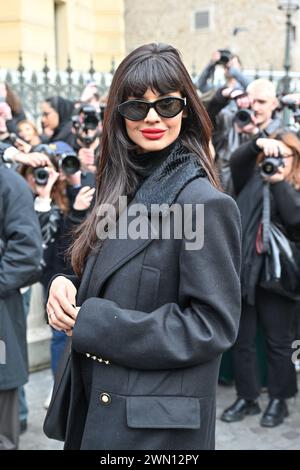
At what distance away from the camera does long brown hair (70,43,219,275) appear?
167 centimetres

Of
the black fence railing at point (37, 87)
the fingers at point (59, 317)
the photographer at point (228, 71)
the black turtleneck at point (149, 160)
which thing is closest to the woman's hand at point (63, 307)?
the fingers at point (59, 317)

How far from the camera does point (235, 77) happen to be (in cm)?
484

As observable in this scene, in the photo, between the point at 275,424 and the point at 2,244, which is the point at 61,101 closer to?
the point at 2,244

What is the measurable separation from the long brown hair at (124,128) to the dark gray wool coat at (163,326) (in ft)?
0.32

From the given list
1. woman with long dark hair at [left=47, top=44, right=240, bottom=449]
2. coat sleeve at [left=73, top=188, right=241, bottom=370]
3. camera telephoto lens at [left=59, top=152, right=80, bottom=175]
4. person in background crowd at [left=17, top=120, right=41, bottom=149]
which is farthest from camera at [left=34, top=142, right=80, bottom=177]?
coat sleeve at [left=73, top=188, right=241, bottom=370]

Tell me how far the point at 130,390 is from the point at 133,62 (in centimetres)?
A: 91

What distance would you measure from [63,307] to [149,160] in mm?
499

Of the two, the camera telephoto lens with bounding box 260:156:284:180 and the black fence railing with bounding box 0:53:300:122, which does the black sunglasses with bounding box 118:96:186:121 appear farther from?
the black fence railing with bounding box 0:53:300:122

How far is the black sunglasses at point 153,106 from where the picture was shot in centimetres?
167

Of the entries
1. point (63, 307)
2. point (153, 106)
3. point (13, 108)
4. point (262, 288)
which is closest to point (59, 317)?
point (63, 307)

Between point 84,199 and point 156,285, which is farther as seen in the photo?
point 84,199

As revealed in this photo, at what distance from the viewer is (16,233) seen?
297 cm

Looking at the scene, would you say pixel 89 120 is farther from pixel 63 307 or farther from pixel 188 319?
pixel 188 319

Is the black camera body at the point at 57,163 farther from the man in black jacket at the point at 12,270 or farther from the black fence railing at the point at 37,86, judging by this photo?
the black fence railing at the point at 37,86
